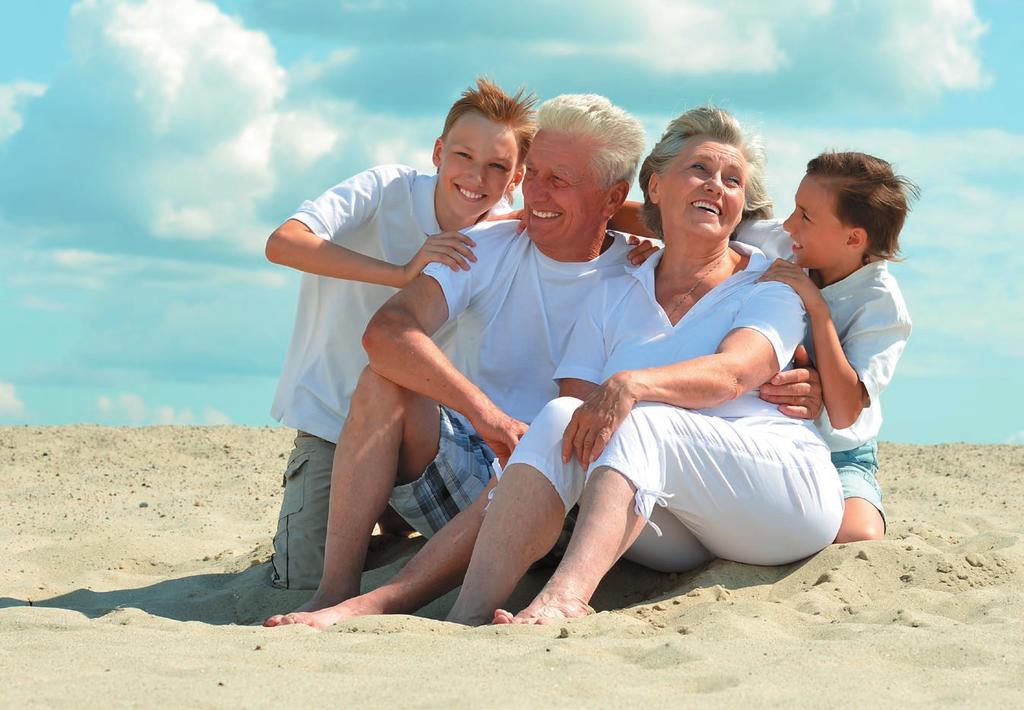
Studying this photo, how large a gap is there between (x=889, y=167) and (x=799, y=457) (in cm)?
127

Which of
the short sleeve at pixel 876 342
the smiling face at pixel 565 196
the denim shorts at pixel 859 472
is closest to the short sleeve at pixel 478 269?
the smiling face at pixel 565 196

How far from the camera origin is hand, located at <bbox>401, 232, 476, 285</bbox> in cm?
481

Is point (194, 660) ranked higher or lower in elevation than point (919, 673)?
lower

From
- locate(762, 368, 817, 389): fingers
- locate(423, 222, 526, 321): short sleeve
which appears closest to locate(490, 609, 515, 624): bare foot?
locate(762, 368, 817, 389): fingers

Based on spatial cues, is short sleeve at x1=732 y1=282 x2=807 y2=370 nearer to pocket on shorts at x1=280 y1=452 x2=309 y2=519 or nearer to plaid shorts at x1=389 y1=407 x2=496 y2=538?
plaid shorts at x1=389 y1=407 x2=496 y2=538

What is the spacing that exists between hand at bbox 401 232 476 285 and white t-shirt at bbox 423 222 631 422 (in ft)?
0.16

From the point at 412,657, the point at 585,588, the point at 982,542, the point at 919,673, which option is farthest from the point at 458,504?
the point at 982,542

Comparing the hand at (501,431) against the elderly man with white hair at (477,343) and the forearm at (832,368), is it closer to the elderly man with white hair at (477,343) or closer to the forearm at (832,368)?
the elderly man with white hair at (477,343)

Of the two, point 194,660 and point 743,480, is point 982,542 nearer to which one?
point 743,480

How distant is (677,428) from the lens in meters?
3.99

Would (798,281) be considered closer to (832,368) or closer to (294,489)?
(832,368)

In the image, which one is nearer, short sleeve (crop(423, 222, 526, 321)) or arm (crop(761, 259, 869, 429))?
arm (crop(761, 259, 869, 429))

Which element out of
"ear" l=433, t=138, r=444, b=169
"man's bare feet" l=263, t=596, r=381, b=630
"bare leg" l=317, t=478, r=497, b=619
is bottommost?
"man's bare feet" l=263, t=596, r=381, b=630

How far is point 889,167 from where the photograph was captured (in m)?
4.73
